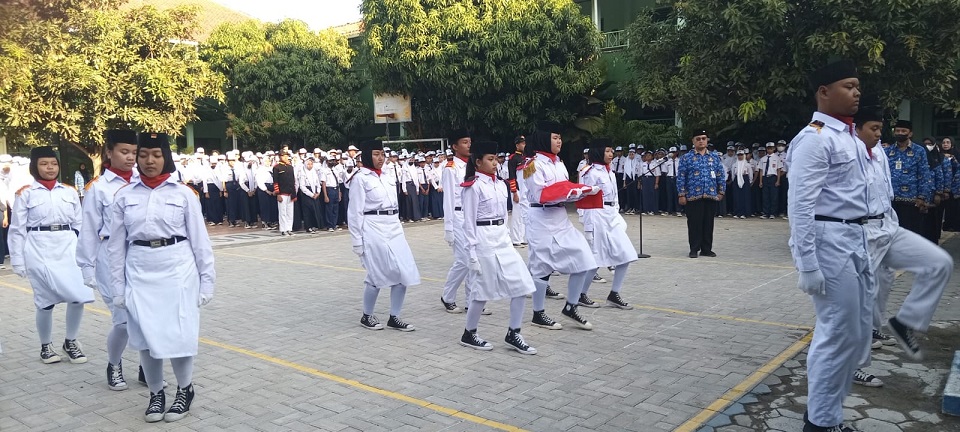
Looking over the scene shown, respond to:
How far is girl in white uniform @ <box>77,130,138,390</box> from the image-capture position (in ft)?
17.4

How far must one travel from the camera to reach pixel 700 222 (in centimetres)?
1206

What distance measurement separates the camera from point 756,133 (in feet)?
69.5

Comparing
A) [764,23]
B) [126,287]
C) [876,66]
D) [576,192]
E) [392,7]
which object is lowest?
[126,287]

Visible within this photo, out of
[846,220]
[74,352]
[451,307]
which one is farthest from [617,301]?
[74,352]

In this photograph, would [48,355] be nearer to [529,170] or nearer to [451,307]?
[451,307]

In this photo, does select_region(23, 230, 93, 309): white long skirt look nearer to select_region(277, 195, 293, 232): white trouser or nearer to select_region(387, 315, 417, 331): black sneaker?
select_region(387, 315, 417, 331): black sneaker

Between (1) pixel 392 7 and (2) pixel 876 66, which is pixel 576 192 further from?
(1) pixel 392 7

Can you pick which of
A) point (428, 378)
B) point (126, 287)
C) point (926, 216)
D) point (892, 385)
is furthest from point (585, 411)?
point (926, 216)

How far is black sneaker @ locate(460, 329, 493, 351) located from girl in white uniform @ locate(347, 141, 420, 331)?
0.89 meters

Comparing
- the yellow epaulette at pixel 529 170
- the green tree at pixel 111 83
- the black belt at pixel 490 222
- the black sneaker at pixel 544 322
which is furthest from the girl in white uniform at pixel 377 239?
the green tree at pixel 111 83

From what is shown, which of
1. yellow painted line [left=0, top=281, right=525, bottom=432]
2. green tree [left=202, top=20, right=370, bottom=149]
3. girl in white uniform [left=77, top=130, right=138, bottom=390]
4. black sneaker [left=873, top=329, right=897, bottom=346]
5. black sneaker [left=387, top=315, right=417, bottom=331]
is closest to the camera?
yellow painted line [left=0, top=281, right=525, bottom=432]

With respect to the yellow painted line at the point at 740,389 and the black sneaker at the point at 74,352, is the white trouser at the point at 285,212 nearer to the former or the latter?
the black sneaker at the point at 74,352

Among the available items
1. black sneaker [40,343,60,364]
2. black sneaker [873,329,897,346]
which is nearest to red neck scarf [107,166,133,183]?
black sneaker [40,343,60,364]

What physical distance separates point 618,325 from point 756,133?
1557cm
